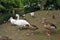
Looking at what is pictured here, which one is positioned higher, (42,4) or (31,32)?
(42,4)

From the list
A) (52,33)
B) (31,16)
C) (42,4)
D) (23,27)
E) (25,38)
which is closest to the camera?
(25,38)

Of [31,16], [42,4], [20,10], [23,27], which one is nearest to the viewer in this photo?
[23,27]

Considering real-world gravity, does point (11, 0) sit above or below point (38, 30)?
above

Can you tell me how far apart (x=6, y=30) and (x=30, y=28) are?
0.80m

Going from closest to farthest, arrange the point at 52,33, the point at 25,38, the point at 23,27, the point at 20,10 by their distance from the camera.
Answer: the point at 25,38, the point at 52,33, the point at 23,27, the point at 20,10

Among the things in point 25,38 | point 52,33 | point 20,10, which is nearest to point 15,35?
point 25,38

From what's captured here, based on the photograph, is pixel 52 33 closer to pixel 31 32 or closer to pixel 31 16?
pixel 31 32

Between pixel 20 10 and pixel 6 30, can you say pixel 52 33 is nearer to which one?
pixel 6 30

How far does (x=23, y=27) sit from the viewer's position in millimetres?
7391

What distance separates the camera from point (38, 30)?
7195 millimetres

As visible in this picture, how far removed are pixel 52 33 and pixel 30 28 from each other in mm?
721

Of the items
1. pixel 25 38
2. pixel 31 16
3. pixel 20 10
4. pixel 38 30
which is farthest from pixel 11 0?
pixel 25 38

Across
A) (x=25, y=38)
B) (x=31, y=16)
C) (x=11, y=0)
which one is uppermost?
(x=11, y=0)

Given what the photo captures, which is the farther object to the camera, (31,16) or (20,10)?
(20,10)
